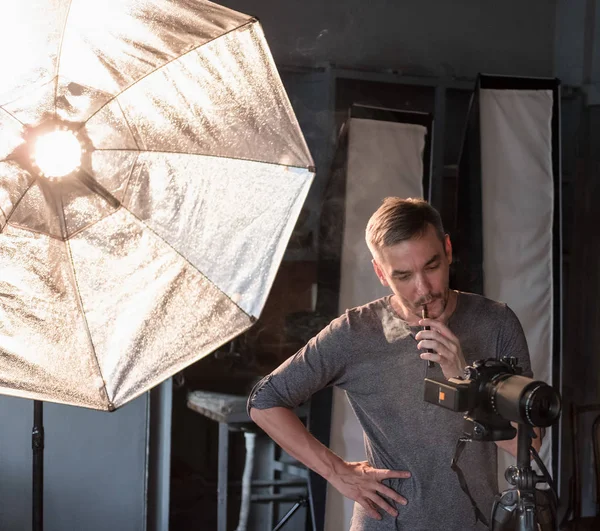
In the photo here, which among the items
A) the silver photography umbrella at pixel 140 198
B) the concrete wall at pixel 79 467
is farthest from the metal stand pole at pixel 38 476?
the concrete wall at pixel 79 467

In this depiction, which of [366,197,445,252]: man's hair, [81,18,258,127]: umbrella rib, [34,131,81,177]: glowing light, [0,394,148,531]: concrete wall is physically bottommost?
[0,394,148,531]: concrete wall

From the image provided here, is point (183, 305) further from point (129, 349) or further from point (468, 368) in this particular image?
point (468, 368)

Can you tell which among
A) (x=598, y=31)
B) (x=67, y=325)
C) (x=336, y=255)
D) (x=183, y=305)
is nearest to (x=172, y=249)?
(x=183, y=305)

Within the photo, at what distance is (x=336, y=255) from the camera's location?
2223 mm

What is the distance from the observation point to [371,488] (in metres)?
1.28

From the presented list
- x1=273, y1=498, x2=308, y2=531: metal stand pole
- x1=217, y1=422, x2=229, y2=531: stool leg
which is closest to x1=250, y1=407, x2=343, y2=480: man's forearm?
x1=217, y1=422, x2=229, y2=531: stool leg

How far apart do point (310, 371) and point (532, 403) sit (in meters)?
0.54

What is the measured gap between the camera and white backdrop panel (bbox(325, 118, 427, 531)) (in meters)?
2.17

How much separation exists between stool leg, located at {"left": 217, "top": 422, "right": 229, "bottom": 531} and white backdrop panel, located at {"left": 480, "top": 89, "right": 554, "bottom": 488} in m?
0.82

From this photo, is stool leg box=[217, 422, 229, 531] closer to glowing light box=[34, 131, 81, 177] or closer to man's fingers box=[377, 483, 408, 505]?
man's fingers box=[377, 483, 408, 505]

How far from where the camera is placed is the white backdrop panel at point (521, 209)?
7.70 feet

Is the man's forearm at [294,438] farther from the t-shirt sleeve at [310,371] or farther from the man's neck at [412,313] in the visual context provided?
the man's neck at [412,313]

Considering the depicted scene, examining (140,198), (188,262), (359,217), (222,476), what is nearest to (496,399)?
(188,262)

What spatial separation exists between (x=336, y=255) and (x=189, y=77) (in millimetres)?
1032
